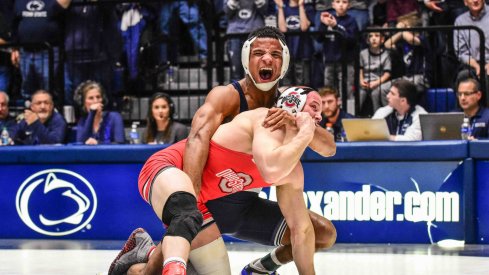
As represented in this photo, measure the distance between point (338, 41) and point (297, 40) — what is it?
0.47 meters

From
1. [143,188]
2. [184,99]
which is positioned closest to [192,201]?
[143,188]

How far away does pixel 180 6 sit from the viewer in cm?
1308

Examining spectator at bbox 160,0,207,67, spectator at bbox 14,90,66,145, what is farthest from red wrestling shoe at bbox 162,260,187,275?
spectator at bbox 160,0,207,67

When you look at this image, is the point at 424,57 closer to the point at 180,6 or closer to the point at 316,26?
the point at 316,26

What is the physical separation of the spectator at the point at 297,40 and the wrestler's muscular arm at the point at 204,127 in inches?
204

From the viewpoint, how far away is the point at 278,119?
590 cm

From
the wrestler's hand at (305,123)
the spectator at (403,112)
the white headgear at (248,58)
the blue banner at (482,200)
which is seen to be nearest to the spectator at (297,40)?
the spectator at (403,112)

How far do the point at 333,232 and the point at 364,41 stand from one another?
5.93 metres

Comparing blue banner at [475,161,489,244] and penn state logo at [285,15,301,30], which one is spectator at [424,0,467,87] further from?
blue banner at [475,161,489,244]

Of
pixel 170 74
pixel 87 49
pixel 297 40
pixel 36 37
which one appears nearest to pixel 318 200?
pixel 297 40

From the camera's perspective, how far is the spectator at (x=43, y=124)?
11.3 metres

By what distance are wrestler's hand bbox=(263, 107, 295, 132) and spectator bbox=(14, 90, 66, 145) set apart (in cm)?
574

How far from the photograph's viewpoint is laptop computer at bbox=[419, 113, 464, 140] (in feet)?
32.3

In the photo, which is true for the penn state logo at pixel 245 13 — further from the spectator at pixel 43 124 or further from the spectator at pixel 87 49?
the spectator at pixel 43 124
